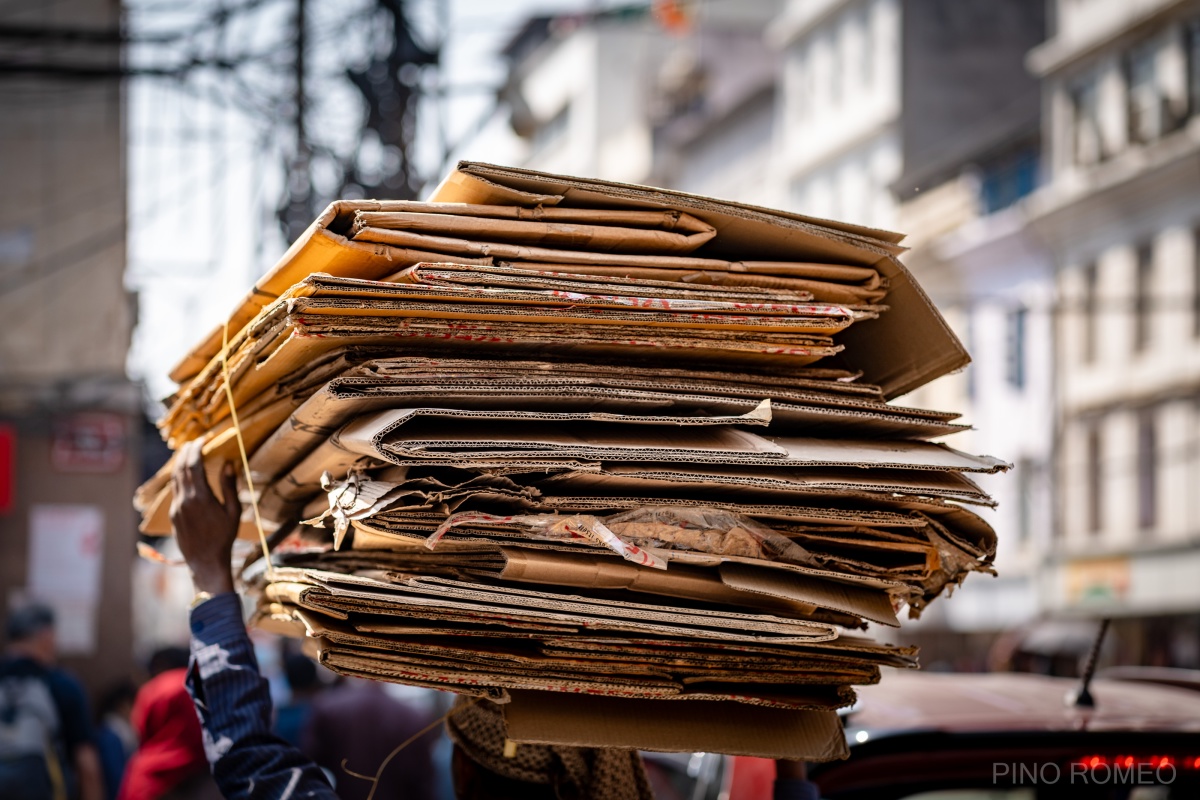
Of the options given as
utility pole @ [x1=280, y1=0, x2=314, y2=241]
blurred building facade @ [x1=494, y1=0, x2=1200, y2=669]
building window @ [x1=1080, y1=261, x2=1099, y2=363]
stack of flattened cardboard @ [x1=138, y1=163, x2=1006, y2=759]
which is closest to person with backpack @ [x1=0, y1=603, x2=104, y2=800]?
utility pole @ [x1=280, y1=0, x2=314, y2=241]

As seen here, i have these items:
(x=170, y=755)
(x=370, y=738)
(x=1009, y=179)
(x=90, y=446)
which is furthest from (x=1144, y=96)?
(x=170, y=755)

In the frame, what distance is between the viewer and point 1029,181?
2906 cm

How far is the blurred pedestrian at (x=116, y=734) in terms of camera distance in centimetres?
919

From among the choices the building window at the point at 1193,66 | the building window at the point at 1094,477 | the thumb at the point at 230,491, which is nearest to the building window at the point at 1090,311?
the building window at the point at 1094,477

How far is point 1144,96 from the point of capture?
25.2 meters

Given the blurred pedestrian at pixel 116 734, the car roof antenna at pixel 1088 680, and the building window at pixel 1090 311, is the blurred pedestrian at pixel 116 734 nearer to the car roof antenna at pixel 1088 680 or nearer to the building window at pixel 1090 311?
the car roof antenna at pixel 1088 680

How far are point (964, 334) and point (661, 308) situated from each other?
96.7 feet

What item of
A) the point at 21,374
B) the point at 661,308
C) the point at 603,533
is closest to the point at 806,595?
the point at 603,533

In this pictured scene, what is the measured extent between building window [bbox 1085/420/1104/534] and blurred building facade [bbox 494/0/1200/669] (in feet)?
0.12

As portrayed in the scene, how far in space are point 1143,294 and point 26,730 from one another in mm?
22443

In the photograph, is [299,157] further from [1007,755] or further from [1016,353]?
[1016,353]

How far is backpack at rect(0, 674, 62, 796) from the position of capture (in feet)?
20.6

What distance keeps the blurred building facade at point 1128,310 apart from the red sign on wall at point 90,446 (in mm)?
15625

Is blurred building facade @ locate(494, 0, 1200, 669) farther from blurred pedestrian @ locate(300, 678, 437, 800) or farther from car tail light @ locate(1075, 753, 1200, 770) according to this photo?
car tail light @ locate(1075, 753, 1200, 770)
